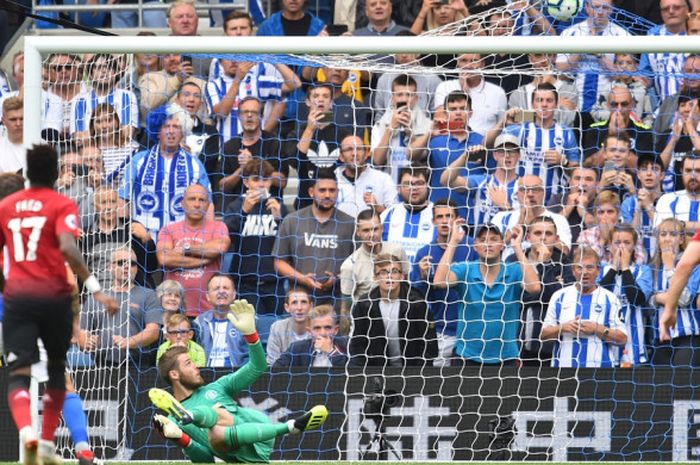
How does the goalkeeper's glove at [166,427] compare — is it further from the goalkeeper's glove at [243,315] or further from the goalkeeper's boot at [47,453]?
the goalkeeper's boot at [47,453]

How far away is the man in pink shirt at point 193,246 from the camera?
11328mm

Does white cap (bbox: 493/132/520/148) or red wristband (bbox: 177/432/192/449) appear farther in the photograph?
white cap (bbox: 493/132/520/148)

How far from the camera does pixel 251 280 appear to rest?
456 inches

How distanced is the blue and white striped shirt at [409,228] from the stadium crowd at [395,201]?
0.05ft

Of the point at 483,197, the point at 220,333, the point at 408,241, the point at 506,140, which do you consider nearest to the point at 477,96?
the point at 506,140

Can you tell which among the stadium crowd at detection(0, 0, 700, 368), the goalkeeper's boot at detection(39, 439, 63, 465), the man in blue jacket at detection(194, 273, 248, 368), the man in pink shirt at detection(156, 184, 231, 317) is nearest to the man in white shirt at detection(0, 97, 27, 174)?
the stadium crowd at detection(0, 0, 700, 368)

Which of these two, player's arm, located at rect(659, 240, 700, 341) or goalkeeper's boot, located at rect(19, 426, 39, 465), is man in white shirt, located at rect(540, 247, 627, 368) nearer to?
player's arm, located at rect(659, 240, 700, 341)

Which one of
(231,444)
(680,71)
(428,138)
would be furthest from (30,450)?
(680,71)

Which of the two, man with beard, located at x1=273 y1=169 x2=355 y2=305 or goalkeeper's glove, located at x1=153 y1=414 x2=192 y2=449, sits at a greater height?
man with beard, located at x1=273 y1=169 x2=355 y2=305

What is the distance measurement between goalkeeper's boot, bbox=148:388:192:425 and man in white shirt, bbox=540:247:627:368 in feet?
10.8

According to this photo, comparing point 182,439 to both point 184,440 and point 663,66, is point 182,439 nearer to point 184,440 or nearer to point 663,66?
point 184,440

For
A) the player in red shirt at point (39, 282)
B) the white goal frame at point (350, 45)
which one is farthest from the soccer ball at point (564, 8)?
the player in red shirt at point (39, 282)

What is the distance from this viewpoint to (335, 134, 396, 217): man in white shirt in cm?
1167

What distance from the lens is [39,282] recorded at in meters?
7.21
